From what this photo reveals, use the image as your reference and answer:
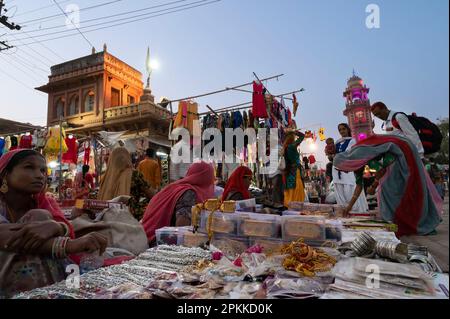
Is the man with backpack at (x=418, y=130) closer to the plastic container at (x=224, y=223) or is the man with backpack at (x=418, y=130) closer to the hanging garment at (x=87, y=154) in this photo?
the plastic container at (x=224, y=223)

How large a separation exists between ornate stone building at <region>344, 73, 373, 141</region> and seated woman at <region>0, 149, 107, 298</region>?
43009mm

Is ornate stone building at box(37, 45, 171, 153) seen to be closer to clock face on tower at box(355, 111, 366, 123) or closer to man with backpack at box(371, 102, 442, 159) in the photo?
man with backpack at box(371, 102, 442, 159)

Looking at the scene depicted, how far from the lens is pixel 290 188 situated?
5.84m

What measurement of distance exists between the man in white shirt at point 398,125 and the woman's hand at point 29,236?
12.0ft

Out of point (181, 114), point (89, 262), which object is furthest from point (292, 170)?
point (89, 262)

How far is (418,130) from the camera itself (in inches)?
141

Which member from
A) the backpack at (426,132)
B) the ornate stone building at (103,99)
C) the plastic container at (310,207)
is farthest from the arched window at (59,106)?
the backpack at (426,132)

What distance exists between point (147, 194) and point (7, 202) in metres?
2.81

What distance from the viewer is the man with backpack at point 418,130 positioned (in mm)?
3536

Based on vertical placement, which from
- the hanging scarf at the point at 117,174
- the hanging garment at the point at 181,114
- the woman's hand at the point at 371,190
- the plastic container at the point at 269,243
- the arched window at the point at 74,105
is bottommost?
the plastic container at the point at 269,243

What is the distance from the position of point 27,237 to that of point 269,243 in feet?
4.25
